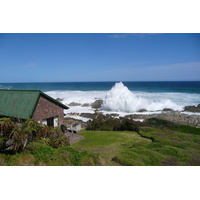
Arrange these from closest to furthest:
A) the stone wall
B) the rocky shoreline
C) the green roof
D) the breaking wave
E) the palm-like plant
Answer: the palm-like plant
the green roof
the stone wall
the rocky shoreline
the breaking wave

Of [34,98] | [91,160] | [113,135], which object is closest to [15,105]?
[34,98]

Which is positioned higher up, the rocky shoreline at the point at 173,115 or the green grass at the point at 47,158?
the green grass at the point at 47,158

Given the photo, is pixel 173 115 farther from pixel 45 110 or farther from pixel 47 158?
pixel 47 158

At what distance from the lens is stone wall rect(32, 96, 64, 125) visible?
7.89 meters

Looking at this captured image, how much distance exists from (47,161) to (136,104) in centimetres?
2079

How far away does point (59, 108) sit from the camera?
384 inches

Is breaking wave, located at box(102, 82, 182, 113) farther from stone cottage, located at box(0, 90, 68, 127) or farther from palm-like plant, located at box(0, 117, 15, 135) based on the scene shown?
palm-like plant, located at box(0, 117, 15, 135)

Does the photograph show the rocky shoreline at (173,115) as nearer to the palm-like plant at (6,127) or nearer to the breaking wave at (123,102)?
the breaking wave at (123,102)

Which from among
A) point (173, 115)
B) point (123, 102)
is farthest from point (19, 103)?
point (173, 115)

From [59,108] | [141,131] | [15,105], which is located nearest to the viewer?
[15,105]

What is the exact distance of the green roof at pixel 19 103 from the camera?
24.2 ft

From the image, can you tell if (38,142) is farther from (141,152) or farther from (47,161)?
(141,152)

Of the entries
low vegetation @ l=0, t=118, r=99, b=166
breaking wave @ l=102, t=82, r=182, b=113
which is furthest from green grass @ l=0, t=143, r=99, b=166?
breaking wave @ l=102, t=82, r=182, b=113

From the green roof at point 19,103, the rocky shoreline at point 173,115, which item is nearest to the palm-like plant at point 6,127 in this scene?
the green roof at point 19,103
